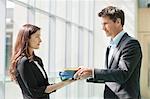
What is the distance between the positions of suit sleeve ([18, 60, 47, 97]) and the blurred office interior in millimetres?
1184

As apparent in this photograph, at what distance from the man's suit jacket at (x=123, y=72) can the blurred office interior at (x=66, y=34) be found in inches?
60.2

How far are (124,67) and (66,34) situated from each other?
13.6 ft

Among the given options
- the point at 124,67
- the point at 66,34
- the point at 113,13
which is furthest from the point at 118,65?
the point at 66,34

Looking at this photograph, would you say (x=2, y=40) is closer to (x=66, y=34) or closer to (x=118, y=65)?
(x=118, y=65)

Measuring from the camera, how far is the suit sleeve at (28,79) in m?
2.00

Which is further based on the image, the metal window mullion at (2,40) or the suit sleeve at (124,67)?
the metal window mullion at (2,40)

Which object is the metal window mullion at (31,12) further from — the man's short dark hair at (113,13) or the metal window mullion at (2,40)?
the man's short dark hair at (113,13)

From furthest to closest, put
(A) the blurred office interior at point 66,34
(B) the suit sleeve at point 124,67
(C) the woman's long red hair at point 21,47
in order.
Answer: (A) the blurred office interior at point 66,34 < (C) the woman's long red hair at point 21,47 < (B) the suit sleeve at point 124,67

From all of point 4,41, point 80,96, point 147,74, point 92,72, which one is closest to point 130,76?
point 92,72

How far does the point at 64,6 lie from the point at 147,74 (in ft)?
11.2

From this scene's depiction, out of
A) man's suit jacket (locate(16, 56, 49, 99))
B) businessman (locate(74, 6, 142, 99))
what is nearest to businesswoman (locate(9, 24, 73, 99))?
man's suit jacket (locate(16, 56, 49, 99))

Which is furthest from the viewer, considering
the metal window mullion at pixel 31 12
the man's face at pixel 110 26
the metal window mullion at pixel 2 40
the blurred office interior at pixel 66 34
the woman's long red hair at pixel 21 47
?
the metal window mullion at pixel 31 12

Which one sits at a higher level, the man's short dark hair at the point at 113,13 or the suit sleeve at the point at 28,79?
A: the man's short dark hair at the point at 113,13

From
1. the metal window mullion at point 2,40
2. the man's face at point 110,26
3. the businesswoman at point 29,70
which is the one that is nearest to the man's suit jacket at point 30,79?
the businesswoman at point 29,70
